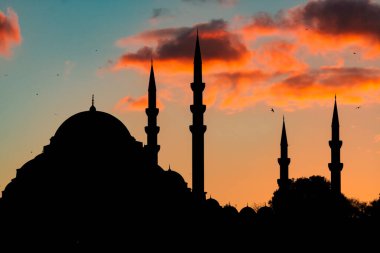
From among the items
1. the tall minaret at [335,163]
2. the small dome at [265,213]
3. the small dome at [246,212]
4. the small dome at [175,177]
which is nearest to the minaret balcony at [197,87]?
the small dome at [175,177]

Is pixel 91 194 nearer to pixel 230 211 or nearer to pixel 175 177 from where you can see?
pixel 175 177

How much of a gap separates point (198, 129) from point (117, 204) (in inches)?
216

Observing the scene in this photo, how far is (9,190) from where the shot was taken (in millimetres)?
38438

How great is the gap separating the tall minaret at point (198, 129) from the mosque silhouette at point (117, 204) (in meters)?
0.05

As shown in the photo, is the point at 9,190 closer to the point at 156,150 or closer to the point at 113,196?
the point at 113,196

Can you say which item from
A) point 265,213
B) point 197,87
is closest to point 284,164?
point 265,213

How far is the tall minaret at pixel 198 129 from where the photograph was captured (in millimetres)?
38594

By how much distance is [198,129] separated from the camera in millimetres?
39344

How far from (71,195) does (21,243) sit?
10.5 feet

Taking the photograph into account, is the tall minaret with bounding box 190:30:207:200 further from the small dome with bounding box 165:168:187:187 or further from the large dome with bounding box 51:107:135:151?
the large dome with bounding box 51:107:135:151

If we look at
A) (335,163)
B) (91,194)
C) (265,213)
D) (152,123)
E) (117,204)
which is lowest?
(265,213)

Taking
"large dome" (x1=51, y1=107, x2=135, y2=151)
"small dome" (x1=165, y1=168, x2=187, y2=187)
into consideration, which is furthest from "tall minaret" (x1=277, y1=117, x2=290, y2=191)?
"large dome" (x1=51, y1=107, x2=135, y2=151)

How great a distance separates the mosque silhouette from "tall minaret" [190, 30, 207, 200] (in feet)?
0.16

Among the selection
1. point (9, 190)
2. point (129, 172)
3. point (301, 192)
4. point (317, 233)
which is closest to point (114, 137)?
point (129, 172)
